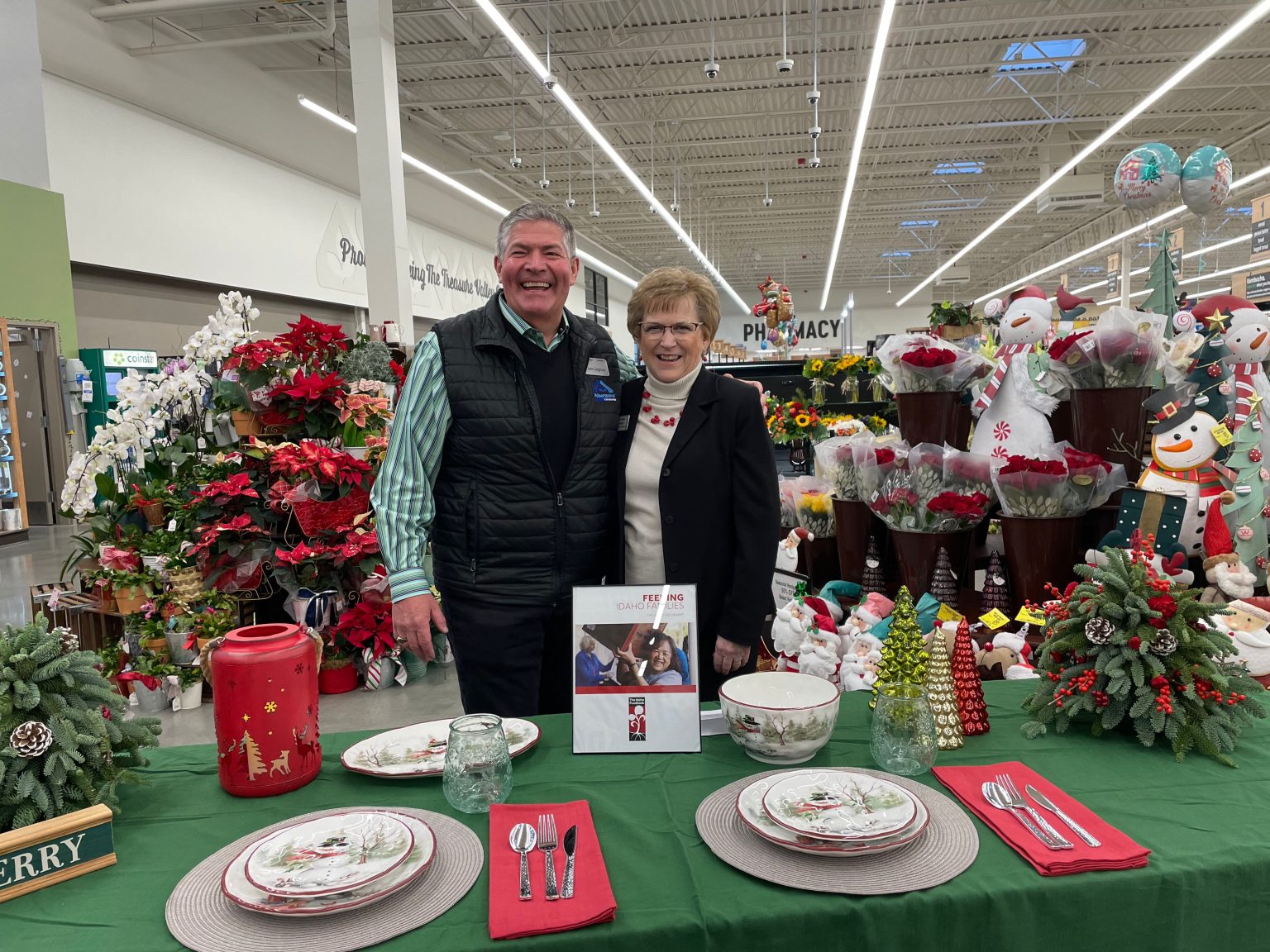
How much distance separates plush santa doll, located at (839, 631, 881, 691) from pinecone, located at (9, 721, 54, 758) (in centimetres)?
150

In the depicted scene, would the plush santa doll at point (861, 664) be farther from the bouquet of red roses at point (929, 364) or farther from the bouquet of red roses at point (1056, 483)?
the bouquet of red roses at point (929, 364)

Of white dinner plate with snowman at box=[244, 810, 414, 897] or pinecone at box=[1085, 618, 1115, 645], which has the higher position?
pinecone at box=[1085, 618, 1115, 645]

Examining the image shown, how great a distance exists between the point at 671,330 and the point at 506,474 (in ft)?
1.51

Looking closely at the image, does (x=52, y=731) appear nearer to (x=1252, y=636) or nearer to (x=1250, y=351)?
(x=1252, y=636)

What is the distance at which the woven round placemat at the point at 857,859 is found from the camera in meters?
0.86

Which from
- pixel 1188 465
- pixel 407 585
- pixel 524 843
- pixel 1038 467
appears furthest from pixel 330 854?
pixel 1188 465

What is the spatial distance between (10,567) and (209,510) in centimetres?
484

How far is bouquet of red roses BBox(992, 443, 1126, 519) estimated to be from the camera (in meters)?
2.14

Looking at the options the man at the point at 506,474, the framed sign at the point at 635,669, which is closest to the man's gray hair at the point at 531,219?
the man at the point at 506,474

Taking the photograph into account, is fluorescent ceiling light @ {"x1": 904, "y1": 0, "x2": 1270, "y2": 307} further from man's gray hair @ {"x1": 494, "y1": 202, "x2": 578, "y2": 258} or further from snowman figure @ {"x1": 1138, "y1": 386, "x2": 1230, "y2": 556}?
snowman figure @ {"x1": 1138, "y1": 386, "x2": 1230, "y2": 556}

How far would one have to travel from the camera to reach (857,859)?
2.98ft

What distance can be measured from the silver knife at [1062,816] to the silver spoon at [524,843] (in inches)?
23.8

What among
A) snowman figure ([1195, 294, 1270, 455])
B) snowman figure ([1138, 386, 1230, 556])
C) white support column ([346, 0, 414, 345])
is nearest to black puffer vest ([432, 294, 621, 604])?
snowman figure ([1138, 386, 1230, 556])

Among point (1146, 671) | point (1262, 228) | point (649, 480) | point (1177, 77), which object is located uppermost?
point (1177, 77)
